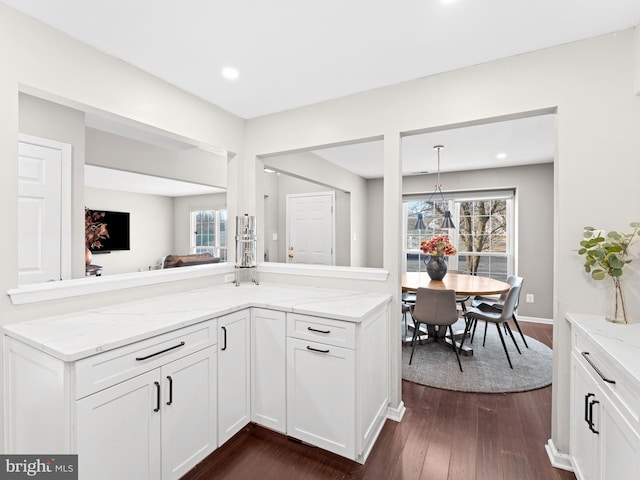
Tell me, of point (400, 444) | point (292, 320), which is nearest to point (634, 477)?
point (400, 444)

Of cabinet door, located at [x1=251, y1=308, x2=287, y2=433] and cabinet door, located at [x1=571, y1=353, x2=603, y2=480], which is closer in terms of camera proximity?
cabinet door, located at [x1=571, y1=353, x2=603, y2=480]

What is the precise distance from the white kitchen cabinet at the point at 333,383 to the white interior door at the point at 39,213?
2.01 m

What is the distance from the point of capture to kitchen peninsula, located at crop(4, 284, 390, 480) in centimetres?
129

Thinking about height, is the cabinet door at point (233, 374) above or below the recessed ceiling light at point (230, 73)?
below

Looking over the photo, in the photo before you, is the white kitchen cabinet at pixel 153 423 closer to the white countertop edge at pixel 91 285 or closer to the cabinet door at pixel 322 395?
the cabinet door at pixel 322 395

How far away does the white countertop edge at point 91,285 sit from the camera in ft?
5.28

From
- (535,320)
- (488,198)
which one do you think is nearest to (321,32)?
(488,198)

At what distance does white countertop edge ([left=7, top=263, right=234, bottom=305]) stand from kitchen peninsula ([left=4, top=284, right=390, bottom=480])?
126 mm

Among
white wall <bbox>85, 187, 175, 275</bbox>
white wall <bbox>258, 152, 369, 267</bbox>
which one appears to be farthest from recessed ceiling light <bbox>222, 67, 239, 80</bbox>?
white wall <bbox>85, 187, 175, 275</bbox>

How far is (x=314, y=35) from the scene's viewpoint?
1.80 meters

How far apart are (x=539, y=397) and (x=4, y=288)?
3.66 metres

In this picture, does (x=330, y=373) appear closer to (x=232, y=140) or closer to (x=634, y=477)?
(x=634, y=477)

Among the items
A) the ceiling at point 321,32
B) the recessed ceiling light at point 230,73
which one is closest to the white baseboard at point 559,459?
the ceiling at point 321,32

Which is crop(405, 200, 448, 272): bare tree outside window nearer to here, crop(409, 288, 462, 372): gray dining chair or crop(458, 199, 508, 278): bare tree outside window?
crop(458, 199, 508, 278): bare tree outside window
